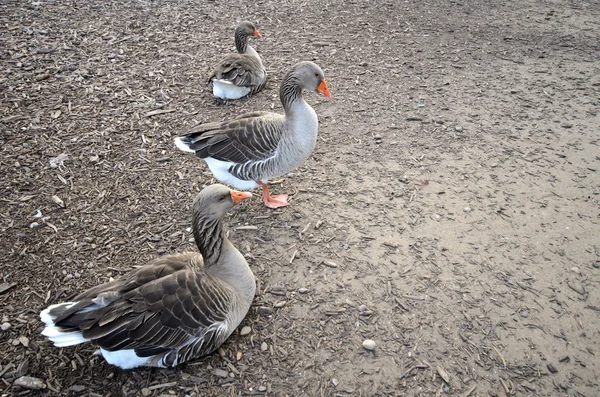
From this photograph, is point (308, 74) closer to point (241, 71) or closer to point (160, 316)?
point (241, 71)

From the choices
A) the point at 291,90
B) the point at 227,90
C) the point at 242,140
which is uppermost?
the point at 291,90

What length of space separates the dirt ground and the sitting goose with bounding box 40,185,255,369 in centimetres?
22

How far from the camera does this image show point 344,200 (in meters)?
4.24

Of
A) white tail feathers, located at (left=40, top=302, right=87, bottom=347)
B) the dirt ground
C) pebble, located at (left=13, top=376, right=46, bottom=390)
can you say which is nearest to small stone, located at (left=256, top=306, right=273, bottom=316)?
the dirt ground

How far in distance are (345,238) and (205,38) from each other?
4.53 metres

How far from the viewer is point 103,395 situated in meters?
2.67

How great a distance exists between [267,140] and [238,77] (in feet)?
5.82

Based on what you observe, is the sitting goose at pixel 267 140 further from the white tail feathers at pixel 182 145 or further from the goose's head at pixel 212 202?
the goose's head at pixel 212 202

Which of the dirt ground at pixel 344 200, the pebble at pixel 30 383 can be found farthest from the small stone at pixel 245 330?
the pebble at pixel 30 383

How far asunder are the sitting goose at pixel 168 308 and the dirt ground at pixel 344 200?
22 centimetres

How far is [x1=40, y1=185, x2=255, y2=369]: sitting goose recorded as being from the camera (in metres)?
2.59

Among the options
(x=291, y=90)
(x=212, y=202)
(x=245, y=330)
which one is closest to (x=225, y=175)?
(x=291, y=90)

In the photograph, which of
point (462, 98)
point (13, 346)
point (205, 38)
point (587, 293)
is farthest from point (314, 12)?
point (13, 346)

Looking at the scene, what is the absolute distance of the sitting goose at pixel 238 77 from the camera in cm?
535
